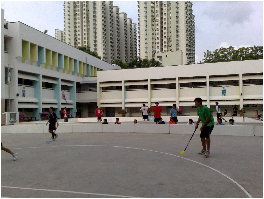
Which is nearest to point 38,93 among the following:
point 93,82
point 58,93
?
point 58,93

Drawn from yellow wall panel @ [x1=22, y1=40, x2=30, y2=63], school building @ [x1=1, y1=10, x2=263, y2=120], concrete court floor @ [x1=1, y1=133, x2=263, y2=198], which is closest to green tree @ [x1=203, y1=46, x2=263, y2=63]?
school building @ [x1=1, y1=10, x2=263, y2=120]

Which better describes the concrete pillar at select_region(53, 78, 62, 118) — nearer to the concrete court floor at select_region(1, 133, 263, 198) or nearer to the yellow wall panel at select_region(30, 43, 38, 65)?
the yellow wall panel at select_region(30, 43, 38, 65)

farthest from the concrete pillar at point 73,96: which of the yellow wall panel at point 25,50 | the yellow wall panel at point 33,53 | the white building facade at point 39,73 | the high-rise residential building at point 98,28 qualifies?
the high-rise residential building at point 98,28

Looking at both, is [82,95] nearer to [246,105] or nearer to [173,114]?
Answer: [246,105]

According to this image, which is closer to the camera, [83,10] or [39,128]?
[39,128]

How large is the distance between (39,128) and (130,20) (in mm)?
129196

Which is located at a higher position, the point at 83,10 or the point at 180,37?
the point at 83,10

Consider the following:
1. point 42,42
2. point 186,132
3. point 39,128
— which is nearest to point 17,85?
point 42,42

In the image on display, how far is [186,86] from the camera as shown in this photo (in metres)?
40.9

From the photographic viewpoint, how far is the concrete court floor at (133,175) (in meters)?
5.44

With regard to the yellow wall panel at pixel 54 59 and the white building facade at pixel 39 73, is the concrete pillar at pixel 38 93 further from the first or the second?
the yellow wall panel at pixel 54 59

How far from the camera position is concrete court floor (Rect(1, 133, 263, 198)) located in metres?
5.44

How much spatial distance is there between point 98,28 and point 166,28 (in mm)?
29277

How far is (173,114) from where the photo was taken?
1917 centimetres
